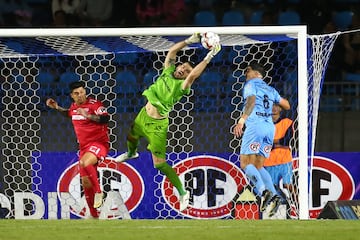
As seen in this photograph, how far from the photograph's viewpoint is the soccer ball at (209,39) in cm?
1191

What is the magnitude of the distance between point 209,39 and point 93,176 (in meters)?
1.92

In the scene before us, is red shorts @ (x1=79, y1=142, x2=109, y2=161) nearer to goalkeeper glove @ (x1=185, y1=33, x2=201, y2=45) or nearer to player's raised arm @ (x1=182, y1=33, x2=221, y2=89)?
player's raised arm @ (x1=182, y1=33, x2=221, y2=89)

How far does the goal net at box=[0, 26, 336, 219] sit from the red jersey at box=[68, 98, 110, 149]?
0.18m

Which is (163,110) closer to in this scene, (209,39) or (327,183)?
(209,39)

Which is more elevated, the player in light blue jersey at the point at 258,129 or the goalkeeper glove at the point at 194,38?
the goalkeeper glove at the point at 194,38

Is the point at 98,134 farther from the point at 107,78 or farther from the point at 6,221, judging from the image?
the point at 6,221

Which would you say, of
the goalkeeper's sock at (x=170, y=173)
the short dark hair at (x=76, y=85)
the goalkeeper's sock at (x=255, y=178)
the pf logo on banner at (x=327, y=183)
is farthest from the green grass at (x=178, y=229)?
the pf logo on banner at (x=327, y=183)

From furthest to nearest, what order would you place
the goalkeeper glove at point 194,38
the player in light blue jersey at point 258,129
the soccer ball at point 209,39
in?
1. the player in light blue jersey at point 258,129
2. the goalkeeper glove at point 194,38
3. the soccer ball at point 209,39

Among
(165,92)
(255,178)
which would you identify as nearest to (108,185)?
(165,92)

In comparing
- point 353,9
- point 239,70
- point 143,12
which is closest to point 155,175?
point 239,70

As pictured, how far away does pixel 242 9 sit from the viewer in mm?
17750

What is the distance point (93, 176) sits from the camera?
41.4 ft

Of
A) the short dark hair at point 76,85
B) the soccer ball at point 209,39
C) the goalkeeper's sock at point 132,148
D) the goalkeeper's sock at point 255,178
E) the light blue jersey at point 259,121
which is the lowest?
the goalkeeper's sock at point 255,178

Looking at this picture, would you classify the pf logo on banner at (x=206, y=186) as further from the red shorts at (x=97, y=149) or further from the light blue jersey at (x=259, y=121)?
the red shorts at (x=97, y=149)
